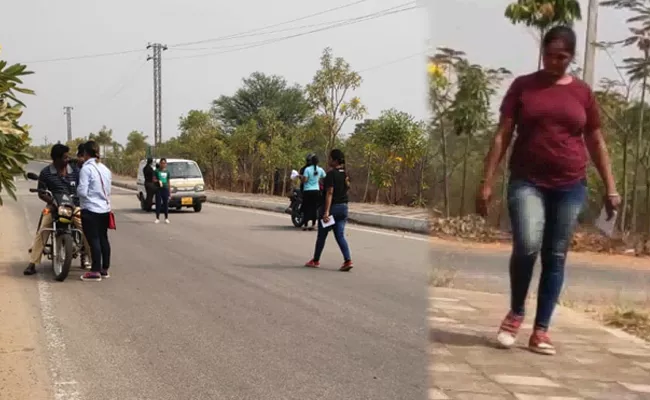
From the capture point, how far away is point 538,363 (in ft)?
6.52

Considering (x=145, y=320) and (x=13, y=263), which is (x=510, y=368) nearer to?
(x=145, y=320)

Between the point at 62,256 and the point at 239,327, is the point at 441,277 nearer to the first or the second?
the point at 239,327

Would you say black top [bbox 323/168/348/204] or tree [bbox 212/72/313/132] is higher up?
tree [bbox 212/72/313/132]

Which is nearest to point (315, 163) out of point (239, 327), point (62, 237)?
point (62, 237)

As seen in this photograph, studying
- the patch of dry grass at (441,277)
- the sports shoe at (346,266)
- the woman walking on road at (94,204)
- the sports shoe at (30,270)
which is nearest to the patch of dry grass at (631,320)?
the patch of dry grass at (441,277)

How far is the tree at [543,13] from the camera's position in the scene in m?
1.24

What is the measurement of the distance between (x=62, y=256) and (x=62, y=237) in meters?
0.21

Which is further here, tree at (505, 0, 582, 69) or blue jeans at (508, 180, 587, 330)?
blue jeans at (508, 180, 587, 330)

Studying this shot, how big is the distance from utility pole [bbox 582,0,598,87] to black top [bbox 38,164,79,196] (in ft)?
25.5

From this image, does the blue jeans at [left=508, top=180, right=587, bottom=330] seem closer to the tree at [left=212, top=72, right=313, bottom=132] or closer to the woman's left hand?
the woman's left hand

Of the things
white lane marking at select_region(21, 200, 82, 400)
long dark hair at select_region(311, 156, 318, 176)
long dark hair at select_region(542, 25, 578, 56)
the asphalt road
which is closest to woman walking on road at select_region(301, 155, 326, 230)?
long dark hair at select_region(311, 156, 318, 176)

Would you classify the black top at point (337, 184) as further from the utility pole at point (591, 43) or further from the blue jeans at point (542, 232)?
the utility pole at point (591, 43)

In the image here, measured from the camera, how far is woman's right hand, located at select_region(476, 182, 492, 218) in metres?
1.50

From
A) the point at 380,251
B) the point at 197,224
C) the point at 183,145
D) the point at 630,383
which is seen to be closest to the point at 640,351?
the point at 630,383
